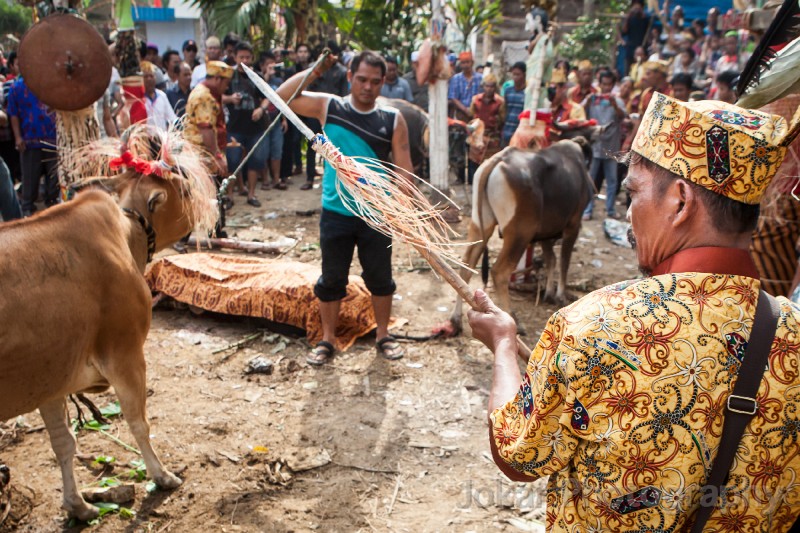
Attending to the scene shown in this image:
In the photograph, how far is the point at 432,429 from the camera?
15.0 ft

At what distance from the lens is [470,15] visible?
16844mm

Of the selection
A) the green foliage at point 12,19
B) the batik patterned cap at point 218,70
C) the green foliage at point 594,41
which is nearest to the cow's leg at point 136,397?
the batik patterned cap at point 218,70

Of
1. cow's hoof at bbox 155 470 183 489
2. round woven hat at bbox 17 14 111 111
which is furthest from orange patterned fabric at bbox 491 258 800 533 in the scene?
round woven hat at bbox 17 14 111 111

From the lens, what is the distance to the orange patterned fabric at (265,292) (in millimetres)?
5918

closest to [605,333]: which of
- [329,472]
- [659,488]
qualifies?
[659,488]

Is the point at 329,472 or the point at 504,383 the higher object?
the point at 504,383

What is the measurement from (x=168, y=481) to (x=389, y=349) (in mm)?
2314

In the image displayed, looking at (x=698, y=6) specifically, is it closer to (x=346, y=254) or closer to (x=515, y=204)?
(x=515, y=204)

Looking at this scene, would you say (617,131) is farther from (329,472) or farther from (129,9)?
(329,472)

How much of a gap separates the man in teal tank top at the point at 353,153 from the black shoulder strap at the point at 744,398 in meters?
3.51

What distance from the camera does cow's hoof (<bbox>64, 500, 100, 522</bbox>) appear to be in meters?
3.49

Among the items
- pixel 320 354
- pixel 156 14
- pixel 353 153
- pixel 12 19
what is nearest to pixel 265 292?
pixel 320 354

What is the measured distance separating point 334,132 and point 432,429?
239cm

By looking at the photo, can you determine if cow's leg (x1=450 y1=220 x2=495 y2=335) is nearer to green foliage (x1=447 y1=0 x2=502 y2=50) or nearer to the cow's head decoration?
the cow's head decoration
